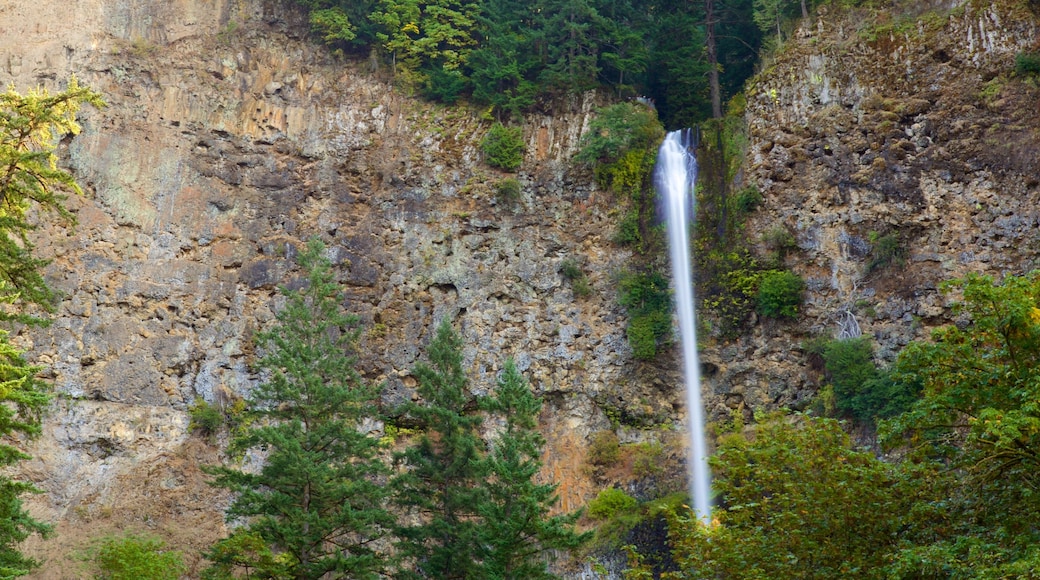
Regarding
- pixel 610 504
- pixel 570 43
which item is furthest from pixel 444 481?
pixel 570 43

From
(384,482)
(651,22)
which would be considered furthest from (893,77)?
(384,482)

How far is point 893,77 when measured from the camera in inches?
1339

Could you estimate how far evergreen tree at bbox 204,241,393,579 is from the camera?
75.7 ft

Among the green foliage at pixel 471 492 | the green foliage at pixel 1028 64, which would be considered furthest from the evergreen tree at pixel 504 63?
the green foliage at pixel 1028 64

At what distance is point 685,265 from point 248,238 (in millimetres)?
15955

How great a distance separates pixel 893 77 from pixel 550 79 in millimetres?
12624

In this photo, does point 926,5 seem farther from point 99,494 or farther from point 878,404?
point 99,494

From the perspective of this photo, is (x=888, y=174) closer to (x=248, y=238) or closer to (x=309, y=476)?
(x=309, y=476)

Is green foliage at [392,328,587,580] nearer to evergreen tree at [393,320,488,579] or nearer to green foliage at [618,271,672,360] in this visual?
evergreen tree at [393,320,488,579]

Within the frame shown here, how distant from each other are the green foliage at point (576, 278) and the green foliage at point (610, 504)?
745 centimetres

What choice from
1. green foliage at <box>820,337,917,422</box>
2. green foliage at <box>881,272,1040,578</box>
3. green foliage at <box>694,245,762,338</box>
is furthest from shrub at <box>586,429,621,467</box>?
green foliage at <box>881,272,1040,578</box>

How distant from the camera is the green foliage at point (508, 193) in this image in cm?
3719

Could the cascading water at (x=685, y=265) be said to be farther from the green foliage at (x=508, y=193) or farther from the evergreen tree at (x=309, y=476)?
the evergreen tree at (x=309, y=476)

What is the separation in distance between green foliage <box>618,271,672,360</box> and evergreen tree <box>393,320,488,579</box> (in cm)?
938
